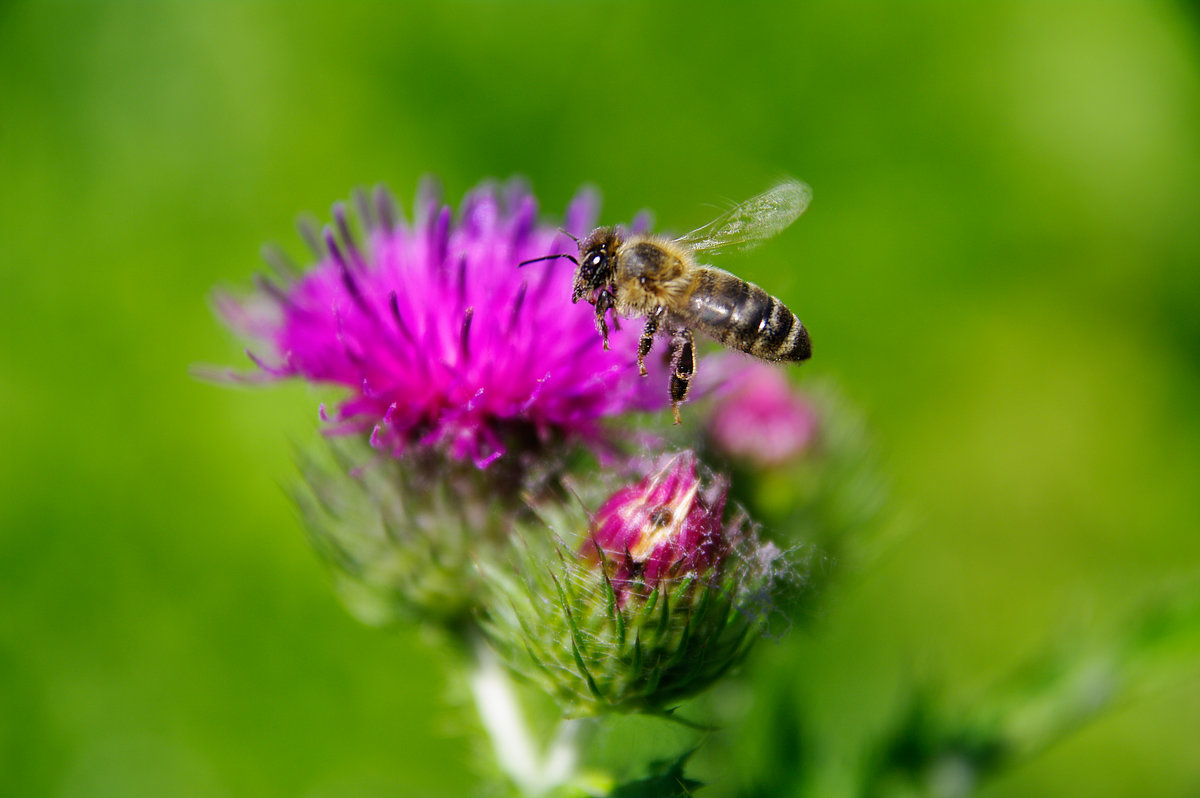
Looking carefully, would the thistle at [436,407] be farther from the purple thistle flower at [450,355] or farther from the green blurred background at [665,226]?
the green blurred background at [665,226]

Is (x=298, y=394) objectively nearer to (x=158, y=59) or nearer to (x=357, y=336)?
(x=158, y=59)

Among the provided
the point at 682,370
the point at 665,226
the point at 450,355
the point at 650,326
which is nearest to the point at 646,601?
the point at 682,370

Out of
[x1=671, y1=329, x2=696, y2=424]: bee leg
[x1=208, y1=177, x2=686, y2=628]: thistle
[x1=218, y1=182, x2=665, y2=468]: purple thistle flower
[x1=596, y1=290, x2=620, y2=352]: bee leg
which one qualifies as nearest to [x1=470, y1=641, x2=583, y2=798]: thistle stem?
[x1=208, y1=177, x2=686, y2=628]: thistle

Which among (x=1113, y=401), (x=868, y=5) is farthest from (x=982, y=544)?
(x=868, y=5)

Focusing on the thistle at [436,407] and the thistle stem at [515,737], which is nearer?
the thistle stem at [515,737]

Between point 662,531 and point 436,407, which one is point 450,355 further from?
point 662,531

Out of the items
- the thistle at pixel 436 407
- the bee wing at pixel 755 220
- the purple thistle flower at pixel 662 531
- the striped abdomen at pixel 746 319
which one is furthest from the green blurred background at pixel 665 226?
the purple thistle flower at pixel 662 531
